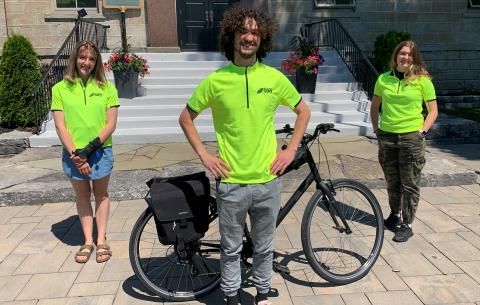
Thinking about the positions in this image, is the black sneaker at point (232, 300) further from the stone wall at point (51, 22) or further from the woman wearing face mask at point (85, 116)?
the stone wall at point (51, 22)

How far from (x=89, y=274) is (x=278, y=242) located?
168 centimetres

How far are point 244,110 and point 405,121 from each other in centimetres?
195

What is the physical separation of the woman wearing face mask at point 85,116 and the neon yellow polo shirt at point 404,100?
2408 mm

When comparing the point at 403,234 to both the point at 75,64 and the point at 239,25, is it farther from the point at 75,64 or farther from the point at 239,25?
the point at 75,64

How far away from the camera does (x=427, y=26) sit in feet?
38.8

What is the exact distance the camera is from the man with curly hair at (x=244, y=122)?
100 inches

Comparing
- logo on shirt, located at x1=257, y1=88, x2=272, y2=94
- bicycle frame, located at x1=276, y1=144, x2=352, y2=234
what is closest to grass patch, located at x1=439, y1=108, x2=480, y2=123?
bicycle frame, located at x1=276, y1=144, x2=352, y2=234

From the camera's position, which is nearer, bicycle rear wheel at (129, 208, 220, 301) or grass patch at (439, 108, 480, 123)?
bicycle rear wheel at (129, 208, 220, 301)

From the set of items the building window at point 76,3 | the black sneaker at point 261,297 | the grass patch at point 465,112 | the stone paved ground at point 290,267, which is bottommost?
the stone paved ground at point 290,267

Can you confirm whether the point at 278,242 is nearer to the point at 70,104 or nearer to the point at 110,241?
the point at 110,241

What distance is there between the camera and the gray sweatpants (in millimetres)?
2650

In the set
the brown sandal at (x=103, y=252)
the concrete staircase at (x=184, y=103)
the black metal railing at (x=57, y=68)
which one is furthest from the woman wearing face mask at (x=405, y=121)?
the black metal railing at (x=57, y=68)

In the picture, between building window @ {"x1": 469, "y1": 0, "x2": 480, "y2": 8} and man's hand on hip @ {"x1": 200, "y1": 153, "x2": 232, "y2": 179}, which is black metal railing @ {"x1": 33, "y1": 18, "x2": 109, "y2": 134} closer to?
man's hand on hip @ {"x1": 200, "y1": 153, "x2": 232, "y2": 179}

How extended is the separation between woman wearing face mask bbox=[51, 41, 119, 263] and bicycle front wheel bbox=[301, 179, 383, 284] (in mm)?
1736
